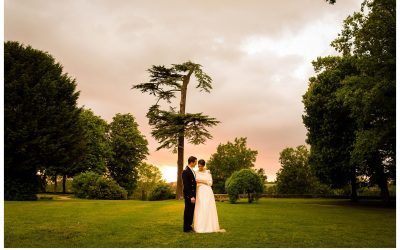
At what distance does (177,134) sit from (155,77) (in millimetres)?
6171

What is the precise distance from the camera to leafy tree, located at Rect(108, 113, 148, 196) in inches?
2355

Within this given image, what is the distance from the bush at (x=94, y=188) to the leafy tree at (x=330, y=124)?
65.6 feet

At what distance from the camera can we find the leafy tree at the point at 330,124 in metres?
33.3

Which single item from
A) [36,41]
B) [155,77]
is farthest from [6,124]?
[155,77]

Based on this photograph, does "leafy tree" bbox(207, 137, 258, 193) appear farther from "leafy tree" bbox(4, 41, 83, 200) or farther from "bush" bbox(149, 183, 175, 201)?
"leafy tree" bbox(4, 41, 83, 200)

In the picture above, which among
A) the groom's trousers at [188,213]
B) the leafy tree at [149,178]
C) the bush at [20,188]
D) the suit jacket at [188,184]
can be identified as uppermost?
the suit jacket at [188,184]

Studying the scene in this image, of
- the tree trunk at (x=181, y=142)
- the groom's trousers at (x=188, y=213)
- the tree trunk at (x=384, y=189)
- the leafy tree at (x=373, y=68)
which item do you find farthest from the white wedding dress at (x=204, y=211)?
the tree trunk at (x=384, y=189)

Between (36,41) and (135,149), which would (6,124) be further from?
(135,149)

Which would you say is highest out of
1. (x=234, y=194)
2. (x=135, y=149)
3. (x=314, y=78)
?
(x=314, y=78)

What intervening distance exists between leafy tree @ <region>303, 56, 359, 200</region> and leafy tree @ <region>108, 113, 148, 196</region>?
30743mm

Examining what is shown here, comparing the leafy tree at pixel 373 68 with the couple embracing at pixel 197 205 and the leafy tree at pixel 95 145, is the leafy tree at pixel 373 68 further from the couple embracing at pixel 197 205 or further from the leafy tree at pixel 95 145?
the leafy tree at pixel 95 145

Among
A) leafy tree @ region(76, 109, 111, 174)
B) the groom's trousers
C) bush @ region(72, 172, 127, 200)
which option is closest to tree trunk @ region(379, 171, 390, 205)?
bush @ region(72, 172, 127, 200)

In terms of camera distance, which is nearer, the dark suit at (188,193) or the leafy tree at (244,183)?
the dark suit at (188,193)

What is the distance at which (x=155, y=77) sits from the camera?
A: 127 ft
